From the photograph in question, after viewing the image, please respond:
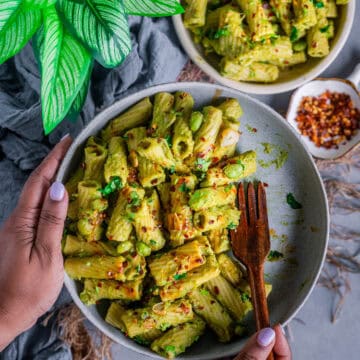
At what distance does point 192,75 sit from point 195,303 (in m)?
0.78

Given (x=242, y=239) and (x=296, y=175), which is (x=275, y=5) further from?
(x=242, y=239)

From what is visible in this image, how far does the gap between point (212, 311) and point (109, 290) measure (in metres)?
0.30

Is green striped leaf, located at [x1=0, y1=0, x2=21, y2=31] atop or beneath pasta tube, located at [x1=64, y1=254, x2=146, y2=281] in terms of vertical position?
atop

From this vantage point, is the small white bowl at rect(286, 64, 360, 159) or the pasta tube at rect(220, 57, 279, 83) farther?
the small white bowl at rect(286, 64, 360, 159)

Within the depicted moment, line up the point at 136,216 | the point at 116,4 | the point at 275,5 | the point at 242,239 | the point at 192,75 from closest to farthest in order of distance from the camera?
the point at 116,4, the point at 136,216, the point at 242,239, the point at 275,5, the point at 192,75

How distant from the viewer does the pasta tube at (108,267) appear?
1392 millimetres

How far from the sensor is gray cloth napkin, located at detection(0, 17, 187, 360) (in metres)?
Result: 1.67

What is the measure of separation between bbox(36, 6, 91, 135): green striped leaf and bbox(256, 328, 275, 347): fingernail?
0.73m

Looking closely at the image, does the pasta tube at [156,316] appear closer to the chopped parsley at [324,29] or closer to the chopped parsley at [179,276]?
the chopped parsley at [179,276]

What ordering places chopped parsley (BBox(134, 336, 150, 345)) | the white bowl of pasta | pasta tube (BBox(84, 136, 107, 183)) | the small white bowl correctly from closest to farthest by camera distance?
pasta tube (BBox(84, 136, 107, 183)), chopped parsley (BBox(134, 336, 150, 345)), the white bowl of pasta, the small white bowl

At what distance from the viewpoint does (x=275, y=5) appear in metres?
1.65

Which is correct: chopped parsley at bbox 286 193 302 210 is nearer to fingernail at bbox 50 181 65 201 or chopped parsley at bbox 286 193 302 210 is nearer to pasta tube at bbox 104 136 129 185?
pasta tube at bbox 104 136 129 185

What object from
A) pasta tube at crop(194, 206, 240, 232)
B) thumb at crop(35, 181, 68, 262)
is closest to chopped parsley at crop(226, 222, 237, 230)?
pasta tube at crop(194, 206, 240, 232)

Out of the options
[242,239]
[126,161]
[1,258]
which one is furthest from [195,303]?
[1,258]
